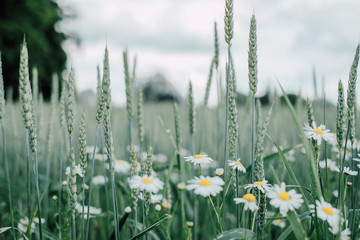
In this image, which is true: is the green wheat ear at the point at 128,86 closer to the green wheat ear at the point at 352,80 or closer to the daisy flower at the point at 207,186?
the daisy flower at the point at 207,186

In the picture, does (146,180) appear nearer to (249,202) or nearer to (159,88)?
(249,202)

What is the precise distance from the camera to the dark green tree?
1759cm

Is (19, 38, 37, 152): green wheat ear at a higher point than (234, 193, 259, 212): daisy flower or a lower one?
higher

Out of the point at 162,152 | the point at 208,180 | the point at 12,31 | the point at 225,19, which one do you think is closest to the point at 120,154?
the point at 162,152

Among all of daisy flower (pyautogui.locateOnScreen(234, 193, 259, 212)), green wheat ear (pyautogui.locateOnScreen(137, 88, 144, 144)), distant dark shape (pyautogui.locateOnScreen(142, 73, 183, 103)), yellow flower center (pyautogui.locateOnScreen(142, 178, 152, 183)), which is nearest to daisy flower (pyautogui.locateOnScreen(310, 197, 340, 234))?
daisy flower (pyautogui.locateOnScreen(234, 193, 259, 212))

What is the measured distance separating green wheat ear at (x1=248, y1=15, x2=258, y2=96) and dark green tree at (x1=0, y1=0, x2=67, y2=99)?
18.9 m

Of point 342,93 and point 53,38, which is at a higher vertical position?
point 53,38

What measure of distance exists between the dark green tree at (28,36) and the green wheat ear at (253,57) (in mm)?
18870

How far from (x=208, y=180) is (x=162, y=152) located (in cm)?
259

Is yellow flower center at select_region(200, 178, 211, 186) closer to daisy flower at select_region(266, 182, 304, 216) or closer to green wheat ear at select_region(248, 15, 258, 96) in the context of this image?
daisy flower at select_region(266, 182, 304, 216)

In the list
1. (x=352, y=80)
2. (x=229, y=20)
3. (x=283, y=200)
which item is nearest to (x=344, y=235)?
(x=283, y=200)

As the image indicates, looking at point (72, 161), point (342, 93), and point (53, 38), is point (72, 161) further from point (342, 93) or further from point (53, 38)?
point (53, 38)

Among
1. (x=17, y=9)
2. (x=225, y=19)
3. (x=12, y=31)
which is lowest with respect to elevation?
(x=225, y=19)

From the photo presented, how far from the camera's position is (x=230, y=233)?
90cm
